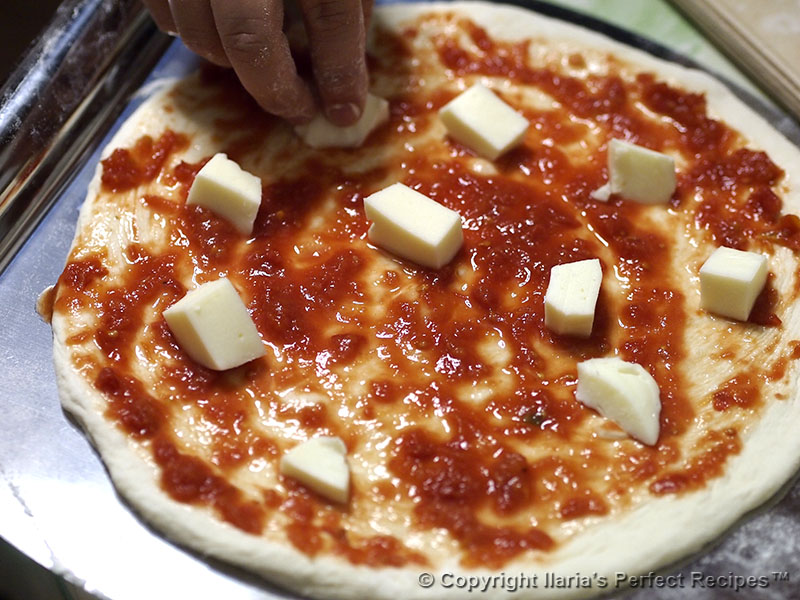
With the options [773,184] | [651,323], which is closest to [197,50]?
[651,323]

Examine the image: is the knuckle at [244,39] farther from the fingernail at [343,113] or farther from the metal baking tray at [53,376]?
the metal baking tray at [53,376]

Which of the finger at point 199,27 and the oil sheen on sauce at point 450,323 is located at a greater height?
the finger at point 199,27

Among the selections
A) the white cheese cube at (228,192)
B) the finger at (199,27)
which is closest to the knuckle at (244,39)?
the finger at (199,27)

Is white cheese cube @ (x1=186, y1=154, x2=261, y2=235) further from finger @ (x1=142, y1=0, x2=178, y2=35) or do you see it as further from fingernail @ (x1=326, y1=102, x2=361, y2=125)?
finger @ (x1=142, y1=0, x2=178, y2=35)

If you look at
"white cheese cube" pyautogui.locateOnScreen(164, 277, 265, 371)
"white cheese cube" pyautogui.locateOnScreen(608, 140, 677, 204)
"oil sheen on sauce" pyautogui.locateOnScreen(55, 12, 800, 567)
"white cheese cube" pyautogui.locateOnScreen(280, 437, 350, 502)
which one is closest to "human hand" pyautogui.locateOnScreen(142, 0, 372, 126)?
"oil sheen on sauce" pyautogui.locateOnScreen(55, 12, 800, 567)

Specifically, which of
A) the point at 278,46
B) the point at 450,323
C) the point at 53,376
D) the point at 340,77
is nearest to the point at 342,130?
the point at 340,77

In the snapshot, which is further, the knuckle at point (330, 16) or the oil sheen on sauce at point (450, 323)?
the knuckle at point (330, 16)

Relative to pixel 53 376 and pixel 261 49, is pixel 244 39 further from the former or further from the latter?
pixel 53 376
